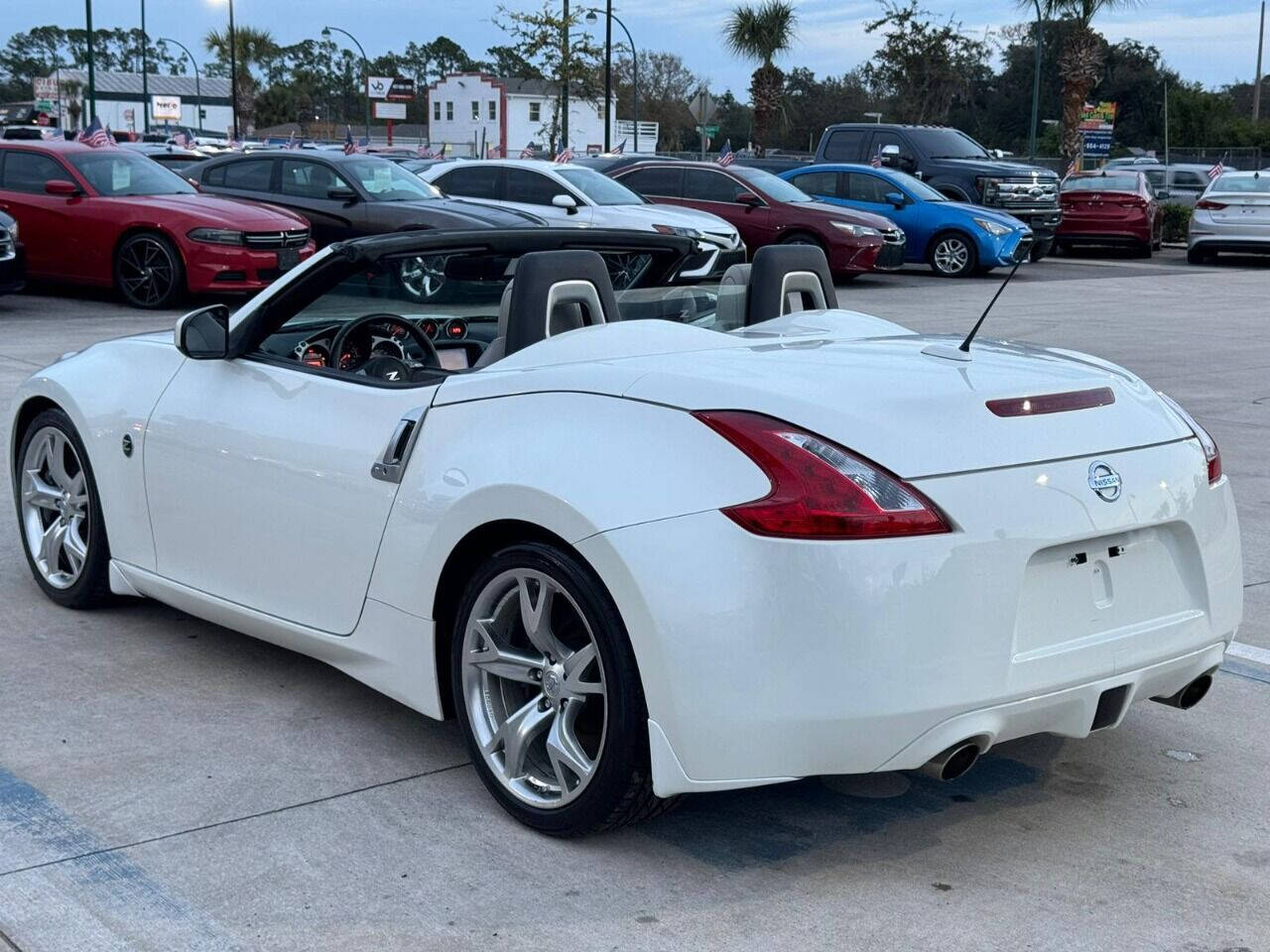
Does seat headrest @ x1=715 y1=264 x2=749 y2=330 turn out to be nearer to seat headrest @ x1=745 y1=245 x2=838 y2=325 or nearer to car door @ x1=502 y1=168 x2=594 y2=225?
seat headrest @ x1=745 y1=245 x2=838 y2=325

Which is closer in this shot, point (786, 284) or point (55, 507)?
point (786, 284)

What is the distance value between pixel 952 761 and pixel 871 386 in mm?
808

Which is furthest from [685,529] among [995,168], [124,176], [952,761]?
[995,168]

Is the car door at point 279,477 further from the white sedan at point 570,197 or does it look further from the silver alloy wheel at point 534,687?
the white sedan at point 570,197

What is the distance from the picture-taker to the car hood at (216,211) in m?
14.8

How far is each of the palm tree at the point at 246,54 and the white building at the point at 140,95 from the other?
5.56m

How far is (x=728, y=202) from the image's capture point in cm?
2075

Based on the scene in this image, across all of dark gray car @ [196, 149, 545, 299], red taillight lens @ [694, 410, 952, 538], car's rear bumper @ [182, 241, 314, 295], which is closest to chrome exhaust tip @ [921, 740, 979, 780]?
red taillight lens @ [694, 410, 952, 538]

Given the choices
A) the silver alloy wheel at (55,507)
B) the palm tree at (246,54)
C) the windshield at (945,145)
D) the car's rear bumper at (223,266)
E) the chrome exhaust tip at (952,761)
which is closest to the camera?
the chrome exhaust tip at (952,761)

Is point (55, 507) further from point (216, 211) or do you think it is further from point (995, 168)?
point (995, 168)

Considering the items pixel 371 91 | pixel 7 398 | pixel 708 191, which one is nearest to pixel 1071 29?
pixel 708 191

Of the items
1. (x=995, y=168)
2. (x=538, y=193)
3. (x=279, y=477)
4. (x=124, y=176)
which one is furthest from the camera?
(x=995, y=168)

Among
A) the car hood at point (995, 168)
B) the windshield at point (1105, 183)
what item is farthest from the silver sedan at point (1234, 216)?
the car hood at point (995, 168)

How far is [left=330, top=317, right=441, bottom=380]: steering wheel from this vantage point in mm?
4504
